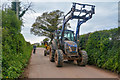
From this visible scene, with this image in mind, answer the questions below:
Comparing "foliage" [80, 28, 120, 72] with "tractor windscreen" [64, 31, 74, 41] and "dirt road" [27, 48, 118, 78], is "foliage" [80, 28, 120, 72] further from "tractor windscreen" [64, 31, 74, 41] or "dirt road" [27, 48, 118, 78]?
"tractor windscreen" [64, 31, 74, 41]

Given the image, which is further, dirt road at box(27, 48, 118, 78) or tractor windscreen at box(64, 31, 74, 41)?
tractor windscreen at box(64, 31, 74, 41)

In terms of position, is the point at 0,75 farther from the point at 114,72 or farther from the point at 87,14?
the point at 87,14

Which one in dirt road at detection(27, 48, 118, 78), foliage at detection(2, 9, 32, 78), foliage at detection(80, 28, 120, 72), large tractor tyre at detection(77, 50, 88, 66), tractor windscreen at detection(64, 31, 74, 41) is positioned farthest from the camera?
tractor windscreen at detection(64, 31, 74, 41)

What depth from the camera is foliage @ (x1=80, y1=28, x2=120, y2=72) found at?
249 inches

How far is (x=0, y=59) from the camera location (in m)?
4.15

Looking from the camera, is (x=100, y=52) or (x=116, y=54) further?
(x=100, y=52)

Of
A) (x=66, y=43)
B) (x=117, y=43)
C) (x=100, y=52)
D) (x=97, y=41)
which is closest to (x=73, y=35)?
(x=66, y=43)

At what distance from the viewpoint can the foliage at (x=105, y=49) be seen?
6.31m

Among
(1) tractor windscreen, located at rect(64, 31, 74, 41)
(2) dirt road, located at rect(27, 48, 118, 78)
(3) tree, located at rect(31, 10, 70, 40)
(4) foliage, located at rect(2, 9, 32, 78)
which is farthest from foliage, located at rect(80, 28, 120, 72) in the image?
(3) tree, located at rect(31, 10, 70, 40)

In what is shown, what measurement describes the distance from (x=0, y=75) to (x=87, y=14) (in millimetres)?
6377

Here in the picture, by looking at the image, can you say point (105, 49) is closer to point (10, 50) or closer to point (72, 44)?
point (72, 44)

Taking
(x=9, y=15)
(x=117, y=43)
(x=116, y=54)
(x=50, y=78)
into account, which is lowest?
(x=50, y=78)

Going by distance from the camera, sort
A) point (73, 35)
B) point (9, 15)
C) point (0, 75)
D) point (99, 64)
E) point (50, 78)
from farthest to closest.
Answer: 1. point (73, 35)
2. point (99, 64)
3. point (9, 15)
4. point (50, 78)
5. point (0, 75)

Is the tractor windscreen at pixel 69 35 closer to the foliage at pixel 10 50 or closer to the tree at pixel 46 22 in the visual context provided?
the foliage at pixel 10 50
